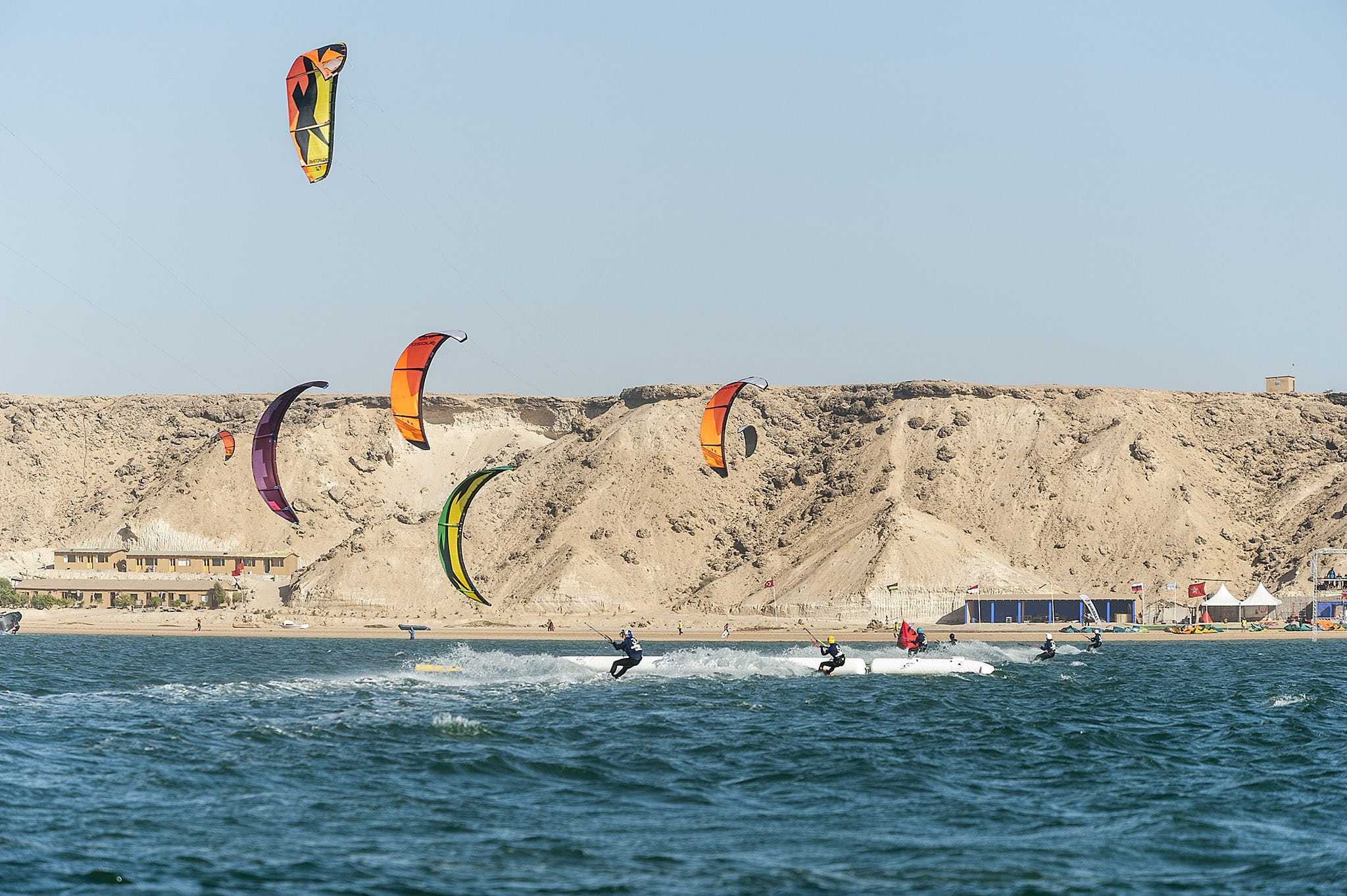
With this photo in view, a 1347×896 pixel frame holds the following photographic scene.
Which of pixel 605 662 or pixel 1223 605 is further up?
pixel 605 662

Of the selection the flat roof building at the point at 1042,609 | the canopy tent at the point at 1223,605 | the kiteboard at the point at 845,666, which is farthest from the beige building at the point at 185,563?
the kiteboard at the point at 845,666

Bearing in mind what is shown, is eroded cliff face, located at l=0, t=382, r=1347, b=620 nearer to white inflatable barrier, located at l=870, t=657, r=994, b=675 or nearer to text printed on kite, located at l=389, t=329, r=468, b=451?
white inflatable barrier, located at l=870, t=657, r=994, b=675

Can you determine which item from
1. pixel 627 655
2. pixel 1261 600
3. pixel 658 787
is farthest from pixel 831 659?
pixel 1261 600

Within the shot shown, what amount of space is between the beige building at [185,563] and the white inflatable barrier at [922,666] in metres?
57.4

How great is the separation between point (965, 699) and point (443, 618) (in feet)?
159

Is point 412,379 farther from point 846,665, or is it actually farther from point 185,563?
point 185,563

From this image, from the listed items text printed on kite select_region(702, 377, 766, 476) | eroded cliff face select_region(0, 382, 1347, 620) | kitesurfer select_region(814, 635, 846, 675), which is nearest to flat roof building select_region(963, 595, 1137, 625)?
eroded cliff face select_region(0, 382, 1347, 620)

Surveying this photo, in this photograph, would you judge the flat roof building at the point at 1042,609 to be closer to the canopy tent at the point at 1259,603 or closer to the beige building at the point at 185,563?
the canopy tent at the point at 1259,603

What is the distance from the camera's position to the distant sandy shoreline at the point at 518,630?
2702 inches

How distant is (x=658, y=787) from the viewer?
20.3 meters

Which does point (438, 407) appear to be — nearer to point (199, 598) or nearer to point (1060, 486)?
point (199, 598)

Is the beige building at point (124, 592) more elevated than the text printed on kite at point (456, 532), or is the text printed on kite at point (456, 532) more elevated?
the text printed on kite at point (456, 532)

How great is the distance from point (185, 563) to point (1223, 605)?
63404 mm

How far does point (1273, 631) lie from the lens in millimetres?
71625
